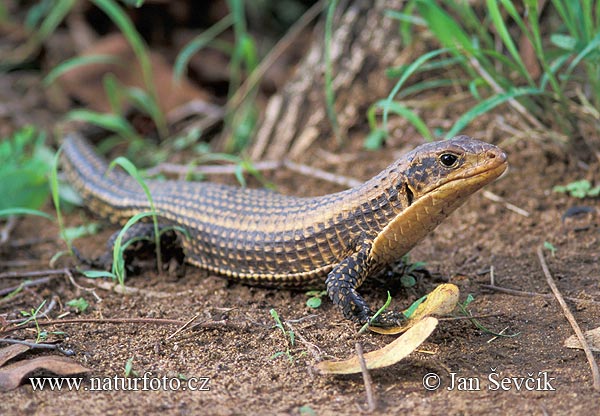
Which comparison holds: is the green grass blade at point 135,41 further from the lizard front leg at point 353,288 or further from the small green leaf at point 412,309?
the small green leaf at point 412,309

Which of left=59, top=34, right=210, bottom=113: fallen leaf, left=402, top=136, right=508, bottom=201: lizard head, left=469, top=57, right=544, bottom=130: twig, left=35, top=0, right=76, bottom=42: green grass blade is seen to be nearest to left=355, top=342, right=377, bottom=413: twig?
left=402, top=136, right=508, bottom=201: lizard head

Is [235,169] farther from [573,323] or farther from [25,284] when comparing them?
[573,323]

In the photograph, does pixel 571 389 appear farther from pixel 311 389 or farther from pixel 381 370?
pixel 311 389

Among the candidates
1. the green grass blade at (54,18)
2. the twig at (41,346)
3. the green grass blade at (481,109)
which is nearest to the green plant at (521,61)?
the green grass blade at (481,109)

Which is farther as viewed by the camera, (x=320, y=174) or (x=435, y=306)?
(x=320, y=174)

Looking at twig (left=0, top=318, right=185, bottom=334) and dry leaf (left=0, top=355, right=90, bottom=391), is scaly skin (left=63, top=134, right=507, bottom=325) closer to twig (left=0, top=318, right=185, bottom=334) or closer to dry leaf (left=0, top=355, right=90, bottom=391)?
twig (left=0, top=318, right=185, bottom=334)

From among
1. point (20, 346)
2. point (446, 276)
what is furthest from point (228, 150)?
point (20, 346)

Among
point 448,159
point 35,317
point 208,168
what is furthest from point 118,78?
point 448,159
